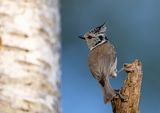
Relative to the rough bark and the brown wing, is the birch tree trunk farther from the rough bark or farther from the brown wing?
the brown wing

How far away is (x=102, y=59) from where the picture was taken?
13.8 feet

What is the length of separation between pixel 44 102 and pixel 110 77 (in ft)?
7.16

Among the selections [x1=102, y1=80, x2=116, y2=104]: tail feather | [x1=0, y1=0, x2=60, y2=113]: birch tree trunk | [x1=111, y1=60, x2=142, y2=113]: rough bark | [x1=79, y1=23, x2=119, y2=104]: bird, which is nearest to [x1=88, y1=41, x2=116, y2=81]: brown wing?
[x1=79, y1=23, x2=119, y2=104]: bird

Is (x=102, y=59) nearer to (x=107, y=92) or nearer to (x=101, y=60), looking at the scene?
(x=101, y=60)

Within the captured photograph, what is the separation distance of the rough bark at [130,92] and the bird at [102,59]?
0.17 m

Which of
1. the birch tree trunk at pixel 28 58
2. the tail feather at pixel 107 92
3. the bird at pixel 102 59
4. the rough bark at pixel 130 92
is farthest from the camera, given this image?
the bird at pixel 102 59

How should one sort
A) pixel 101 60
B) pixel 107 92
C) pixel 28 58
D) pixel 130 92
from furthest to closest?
pixel 101 60, pixel 107 92, pixel 130 92, pixel 28 58

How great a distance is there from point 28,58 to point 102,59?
2369mm

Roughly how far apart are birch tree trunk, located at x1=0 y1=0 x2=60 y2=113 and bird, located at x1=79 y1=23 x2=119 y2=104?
1.37 m

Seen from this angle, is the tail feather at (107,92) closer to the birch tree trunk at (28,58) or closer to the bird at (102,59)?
the bird at (102,59)

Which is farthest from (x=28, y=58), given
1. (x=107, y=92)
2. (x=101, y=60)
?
(x=101, y=60)

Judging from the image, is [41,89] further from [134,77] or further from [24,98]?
[134,77]

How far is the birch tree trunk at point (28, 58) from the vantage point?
1.77 metres

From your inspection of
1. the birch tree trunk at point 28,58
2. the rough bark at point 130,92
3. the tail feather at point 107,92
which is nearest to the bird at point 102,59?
the tail feather at point 107,92
